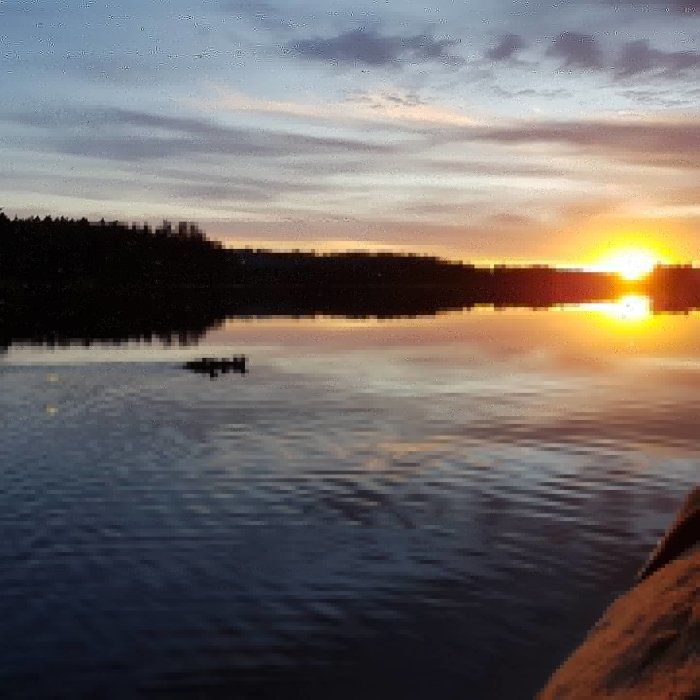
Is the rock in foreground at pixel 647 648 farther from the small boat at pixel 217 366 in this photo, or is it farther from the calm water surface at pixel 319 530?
the small boat at pixel 217 366

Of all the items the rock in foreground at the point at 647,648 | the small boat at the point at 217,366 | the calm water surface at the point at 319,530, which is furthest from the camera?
the small boat at the point at 217,366

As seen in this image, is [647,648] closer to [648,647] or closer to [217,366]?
[648,647]

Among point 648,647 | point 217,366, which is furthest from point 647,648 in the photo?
point 217,366

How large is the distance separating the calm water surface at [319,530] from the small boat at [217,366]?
6.94 meters

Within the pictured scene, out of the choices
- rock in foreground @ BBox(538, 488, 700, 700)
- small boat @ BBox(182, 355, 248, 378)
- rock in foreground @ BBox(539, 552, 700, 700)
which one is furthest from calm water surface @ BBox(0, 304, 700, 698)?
rock in foreground @ BBox(539, 552, 700, 700)

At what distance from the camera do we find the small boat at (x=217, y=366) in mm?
65812

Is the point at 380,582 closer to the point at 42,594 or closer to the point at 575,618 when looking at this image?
the point at 575,618

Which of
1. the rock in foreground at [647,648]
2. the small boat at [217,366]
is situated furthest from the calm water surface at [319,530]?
the rock in foreground at [647,648]

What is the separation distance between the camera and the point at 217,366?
219 ft

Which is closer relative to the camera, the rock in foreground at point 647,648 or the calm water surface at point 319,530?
the rock in foreground at point 647,648

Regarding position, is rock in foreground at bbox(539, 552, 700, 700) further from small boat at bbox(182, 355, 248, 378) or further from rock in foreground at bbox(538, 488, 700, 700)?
small boat at bbox(182, 355, 248, 378)

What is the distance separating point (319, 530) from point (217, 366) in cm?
4242

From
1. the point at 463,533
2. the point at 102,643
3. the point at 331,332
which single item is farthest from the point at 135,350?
the point at 102,643

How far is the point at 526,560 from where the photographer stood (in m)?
23.1
